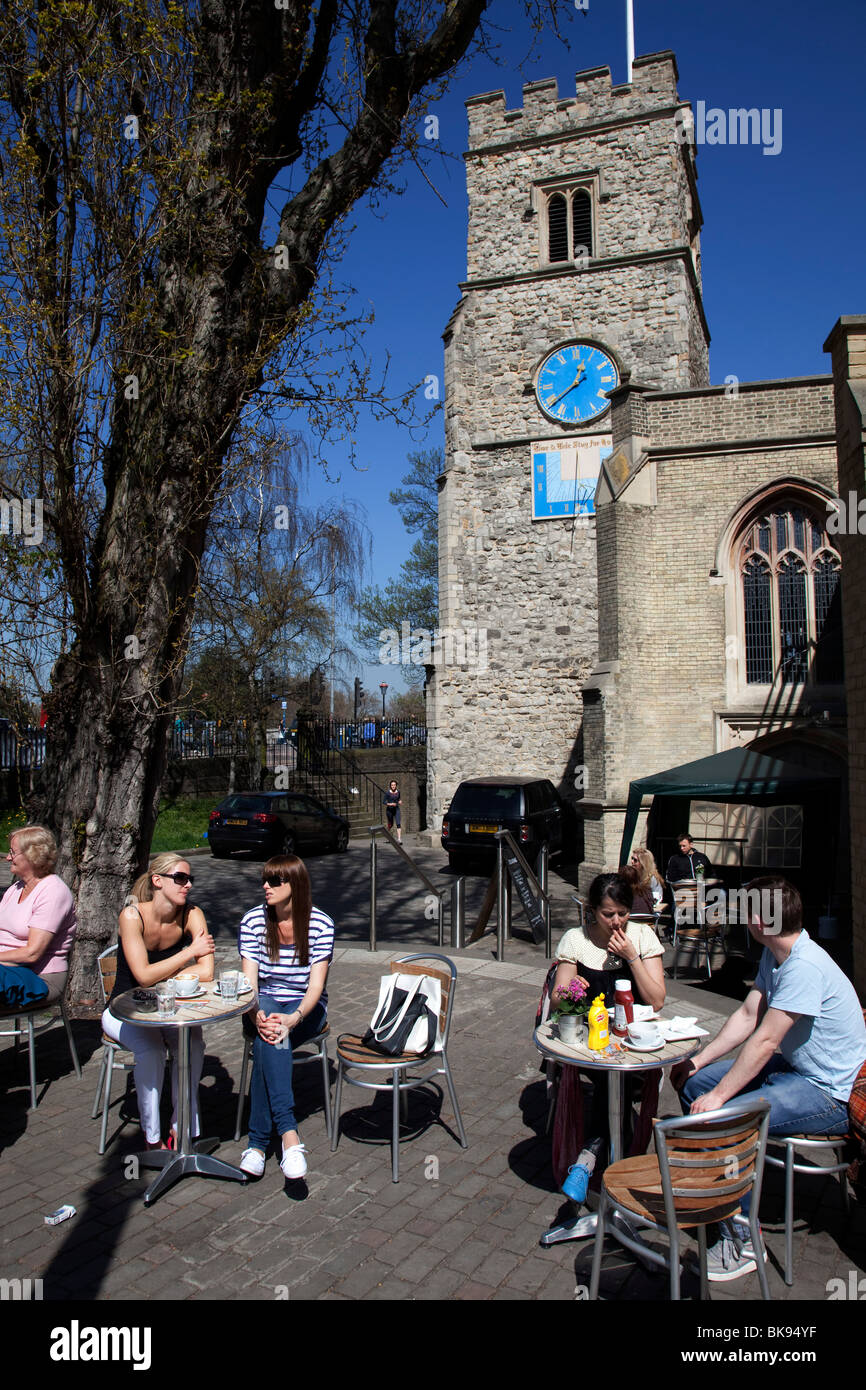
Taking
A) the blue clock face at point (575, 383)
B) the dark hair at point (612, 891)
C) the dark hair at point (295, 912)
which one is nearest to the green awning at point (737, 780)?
the dark hair at point (612, 891)

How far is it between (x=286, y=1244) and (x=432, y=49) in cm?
870

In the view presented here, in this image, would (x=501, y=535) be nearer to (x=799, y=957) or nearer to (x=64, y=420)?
(x=64, y=420)

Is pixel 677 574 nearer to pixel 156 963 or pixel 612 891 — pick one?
pixel 612 891

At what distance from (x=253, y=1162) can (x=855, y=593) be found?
18.3 feet

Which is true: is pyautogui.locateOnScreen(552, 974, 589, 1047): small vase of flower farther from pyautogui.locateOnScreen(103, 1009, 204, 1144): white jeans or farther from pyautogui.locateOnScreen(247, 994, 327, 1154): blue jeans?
pyautogui.locateOnScreen(103, 1009, 204, 1144): white jeans

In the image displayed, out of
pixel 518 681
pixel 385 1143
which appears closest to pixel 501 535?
pixel 518 681

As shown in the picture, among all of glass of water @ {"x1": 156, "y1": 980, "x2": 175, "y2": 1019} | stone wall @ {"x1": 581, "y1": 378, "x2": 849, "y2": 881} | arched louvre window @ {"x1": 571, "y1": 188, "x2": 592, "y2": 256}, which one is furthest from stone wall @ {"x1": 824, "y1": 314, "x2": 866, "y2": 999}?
arched louvre window @ {"x1": 571, "y1": 188, "x2": 592, "y2": 256}

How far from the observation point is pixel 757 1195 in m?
3.38

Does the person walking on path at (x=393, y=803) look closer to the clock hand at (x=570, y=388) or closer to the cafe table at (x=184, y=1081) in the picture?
the clock hand at (x=570, y=388)

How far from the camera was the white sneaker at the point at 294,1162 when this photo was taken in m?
4.21

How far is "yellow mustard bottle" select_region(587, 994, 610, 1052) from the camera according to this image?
4051 mm

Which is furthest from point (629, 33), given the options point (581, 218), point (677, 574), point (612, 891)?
point (612, 891)

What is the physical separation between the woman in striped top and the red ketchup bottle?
148 cm

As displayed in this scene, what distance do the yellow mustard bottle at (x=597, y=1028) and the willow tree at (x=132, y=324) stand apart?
4354 millimetres
